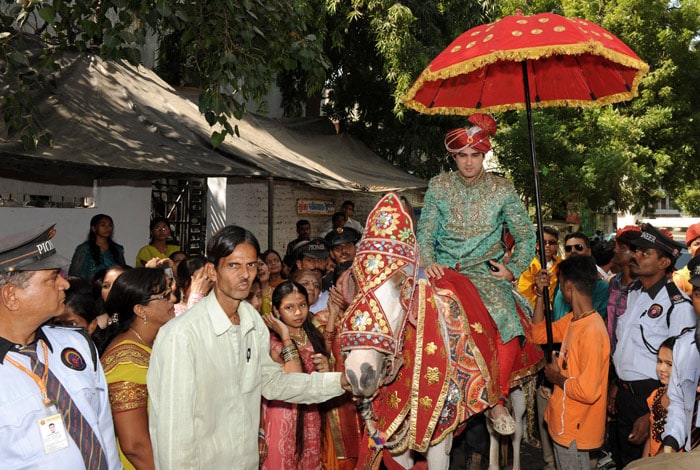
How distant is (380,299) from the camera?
12.9 feet

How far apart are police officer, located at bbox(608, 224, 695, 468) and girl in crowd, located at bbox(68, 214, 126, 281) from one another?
5.55 meters

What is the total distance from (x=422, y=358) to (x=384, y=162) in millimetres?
11277

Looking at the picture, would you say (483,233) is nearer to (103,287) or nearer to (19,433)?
(103,287)

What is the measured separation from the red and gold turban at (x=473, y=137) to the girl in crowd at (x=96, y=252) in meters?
4.59

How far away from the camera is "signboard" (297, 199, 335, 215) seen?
1570cm

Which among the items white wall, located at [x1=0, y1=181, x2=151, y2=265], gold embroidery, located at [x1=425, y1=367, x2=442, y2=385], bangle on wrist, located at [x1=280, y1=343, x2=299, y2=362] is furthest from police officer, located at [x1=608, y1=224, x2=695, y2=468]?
white wall, located at [x1=0, y1=181, x2=151, y2=265]

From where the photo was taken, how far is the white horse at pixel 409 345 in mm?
3889

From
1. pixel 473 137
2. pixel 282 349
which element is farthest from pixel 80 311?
pixel 473 137

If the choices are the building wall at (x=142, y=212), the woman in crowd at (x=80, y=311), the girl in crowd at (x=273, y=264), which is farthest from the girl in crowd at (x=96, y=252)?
the woman in crowd at (x=80, y=311)

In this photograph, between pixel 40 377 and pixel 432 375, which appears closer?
pixel 40 377

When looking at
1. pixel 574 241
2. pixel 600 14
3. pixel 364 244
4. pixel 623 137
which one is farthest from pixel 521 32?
pixel 600 14

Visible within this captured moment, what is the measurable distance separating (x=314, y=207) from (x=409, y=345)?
11.8m

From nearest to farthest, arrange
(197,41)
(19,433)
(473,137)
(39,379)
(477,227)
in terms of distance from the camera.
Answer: (19,433) < (39,379) < (473,137) < (477,227) < (197,41)

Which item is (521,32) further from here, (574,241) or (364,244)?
(574,241)
